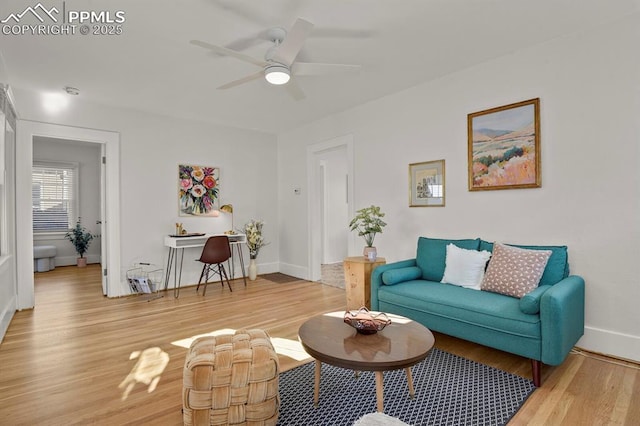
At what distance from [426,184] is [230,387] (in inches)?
119

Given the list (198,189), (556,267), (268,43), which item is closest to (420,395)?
(556,267)

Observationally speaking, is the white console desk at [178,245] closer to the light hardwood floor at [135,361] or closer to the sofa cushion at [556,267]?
the light hardwood floor at [135,361]

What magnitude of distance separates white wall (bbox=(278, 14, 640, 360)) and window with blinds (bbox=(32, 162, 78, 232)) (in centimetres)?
736

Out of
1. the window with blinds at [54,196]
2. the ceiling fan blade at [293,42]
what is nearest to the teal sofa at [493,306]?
the ceiling fan blade at [293,42]

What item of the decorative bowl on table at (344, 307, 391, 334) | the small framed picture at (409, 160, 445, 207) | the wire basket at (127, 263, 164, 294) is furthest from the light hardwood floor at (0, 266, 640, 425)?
the small framed picture at (409, 160, 445, 207)

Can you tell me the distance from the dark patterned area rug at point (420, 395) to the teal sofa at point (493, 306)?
→ 249mm

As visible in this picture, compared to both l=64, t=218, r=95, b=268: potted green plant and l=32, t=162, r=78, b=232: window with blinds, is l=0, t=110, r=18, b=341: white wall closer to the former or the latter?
l=64, t=218, r=95, b=268: potted green plant

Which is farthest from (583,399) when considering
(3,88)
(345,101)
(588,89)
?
(3,88)

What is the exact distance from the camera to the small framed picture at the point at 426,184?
147 inches

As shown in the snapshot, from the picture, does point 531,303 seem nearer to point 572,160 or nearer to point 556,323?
point 556,323

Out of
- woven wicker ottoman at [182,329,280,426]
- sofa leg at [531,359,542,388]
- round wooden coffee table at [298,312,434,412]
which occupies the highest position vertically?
round wooden coffee table at [298,312,434,412]

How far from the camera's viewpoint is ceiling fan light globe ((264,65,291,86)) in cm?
264

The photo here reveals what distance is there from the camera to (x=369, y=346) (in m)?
1.84

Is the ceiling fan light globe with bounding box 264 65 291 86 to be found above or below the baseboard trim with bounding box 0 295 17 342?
above
